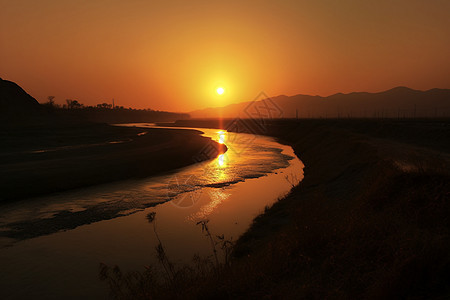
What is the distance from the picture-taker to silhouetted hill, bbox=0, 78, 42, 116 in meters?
82.0

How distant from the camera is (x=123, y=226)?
13.2m

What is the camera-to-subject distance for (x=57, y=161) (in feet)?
86.1

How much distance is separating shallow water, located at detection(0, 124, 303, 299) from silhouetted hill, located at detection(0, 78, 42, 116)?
84254mm

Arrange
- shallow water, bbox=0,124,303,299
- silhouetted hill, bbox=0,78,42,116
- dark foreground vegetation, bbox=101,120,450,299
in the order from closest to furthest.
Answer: dark foreground vegetation, bbox=101,120,450,299, shallow water, bbox=0,124,303,299, silhouetted hill, bbox=0,78,42,116

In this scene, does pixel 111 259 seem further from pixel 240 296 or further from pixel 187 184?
pixel 187 184

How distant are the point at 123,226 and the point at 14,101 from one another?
102 meters

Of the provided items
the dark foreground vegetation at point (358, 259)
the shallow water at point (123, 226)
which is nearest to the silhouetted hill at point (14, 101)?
the shallow water at point (123, 226)

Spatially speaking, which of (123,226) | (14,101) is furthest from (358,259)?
(14,101)

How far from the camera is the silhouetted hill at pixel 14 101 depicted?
82.0 m

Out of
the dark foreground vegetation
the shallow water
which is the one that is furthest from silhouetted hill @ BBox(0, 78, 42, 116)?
the dark foreground vegetation

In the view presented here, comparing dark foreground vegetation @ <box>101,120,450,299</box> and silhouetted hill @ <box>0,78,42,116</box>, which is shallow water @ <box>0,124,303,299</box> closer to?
dark foreground vegetation @ <box>101,120,450,299</box>

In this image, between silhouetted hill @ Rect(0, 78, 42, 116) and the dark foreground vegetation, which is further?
silhouetted hill @ Rect(0, 78, 42, 116)

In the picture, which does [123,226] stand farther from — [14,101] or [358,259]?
[14,101]

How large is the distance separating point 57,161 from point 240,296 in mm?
27063
